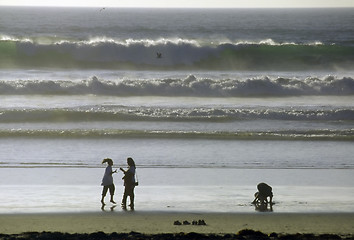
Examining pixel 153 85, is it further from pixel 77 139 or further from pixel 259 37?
pixel 259 37

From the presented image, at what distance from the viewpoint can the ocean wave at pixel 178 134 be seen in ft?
69.9

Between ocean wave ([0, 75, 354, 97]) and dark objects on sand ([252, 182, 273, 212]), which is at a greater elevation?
ocean wave ([0, 75, 354, 97])

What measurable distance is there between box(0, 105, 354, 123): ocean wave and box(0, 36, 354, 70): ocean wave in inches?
651

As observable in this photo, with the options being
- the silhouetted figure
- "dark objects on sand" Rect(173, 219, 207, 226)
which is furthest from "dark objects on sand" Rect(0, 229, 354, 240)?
the silhouetted figure

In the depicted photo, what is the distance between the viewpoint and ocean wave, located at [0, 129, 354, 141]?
69.9ft

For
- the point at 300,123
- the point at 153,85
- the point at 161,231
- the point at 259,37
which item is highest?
the point at 259,37

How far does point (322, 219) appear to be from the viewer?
40.6 ft

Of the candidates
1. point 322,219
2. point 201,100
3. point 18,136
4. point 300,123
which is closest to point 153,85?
point 201,100

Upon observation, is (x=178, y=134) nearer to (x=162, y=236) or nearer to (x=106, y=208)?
(x=106, y=208)

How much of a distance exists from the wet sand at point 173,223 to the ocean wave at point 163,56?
30202mm

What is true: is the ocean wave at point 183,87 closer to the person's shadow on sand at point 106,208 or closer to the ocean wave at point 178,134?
the ocean wave at point 178,134

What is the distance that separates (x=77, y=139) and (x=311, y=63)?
85.2ft

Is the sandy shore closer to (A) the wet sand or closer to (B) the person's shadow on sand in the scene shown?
(A) the wet sand

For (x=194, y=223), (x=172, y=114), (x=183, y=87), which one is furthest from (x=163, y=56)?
(x=194, y=223)
